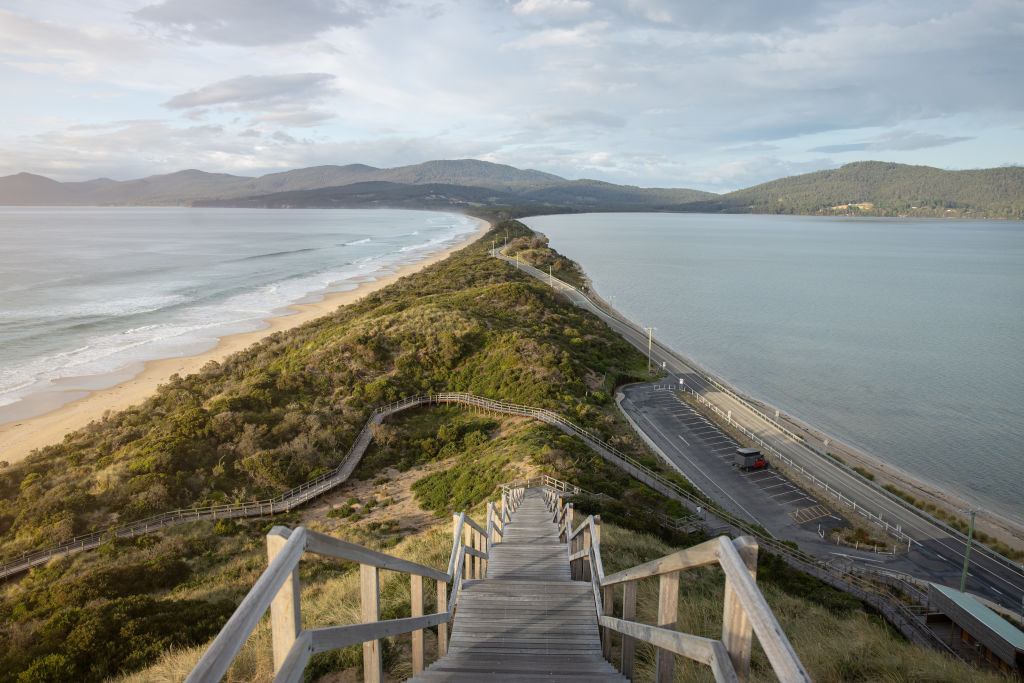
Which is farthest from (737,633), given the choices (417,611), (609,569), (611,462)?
(611,462)

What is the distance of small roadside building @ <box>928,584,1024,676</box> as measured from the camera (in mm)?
12320

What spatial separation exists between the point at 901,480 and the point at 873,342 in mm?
34370

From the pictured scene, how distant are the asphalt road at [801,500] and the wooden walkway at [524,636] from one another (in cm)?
1959

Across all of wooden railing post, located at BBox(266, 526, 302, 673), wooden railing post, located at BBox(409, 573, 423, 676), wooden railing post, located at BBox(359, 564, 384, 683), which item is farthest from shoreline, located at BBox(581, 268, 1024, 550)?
wooden railing post, located at BBox(266, 526, 302, 673)

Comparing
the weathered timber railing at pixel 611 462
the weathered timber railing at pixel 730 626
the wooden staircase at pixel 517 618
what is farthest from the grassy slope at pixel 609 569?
the weathered timber railing at pixel 730 626

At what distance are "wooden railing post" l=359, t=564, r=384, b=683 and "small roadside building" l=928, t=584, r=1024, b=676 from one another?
14401 millimetres

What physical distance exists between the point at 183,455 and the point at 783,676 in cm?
2711

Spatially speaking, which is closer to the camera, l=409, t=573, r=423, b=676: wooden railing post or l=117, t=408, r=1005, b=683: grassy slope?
l=409, t=573, r=423, b=676: wooden railing post

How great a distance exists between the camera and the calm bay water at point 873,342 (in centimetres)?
3606

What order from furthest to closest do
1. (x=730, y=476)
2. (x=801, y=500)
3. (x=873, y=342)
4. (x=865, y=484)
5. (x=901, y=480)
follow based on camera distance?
(x=873, y=342) < (x=901, y=480) < (x=865, y=484) < (x=730, y=476) < (x=801, y=500)

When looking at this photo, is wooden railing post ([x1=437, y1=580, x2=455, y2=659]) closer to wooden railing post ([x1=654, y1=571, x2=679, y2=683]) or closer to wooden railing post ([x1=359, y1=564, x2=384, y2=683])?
wooden railing post ([x1=359, y1=564, x2=384, y2=683])

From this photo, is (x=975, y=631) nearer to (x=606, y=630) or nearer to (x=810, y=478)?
(x=606, y=630)

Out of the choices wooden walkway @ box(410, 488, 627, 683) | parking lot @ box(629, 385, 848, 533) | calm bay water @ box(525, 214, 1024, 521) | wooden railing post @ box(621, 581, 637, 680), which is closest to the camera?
wooden railing post @ box(621, 581, 637, 680)

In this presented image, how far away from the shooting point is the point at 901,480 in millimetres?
30562
